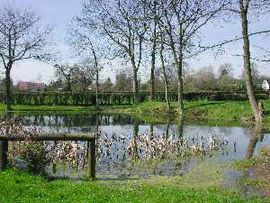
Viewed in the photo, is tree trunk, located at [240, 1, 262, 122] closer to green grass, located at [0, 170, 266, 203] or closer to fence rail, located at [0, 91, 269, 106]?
green grass, located at [0, 170, 266, 203]

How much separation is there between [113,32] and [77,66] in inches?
1387

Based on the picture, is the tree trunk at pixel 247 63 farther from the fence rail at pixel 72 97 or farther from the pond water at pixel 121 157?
the fence rail at pixel 72 97

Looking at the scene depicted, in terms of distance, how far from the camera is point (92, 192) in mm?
11203

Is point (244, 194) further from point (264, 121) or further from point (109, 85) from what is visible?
point (109, 85)

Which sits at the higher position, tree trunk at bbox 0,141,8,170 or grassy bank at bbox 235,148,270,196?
tree trunk at bbox 0,141,8,170

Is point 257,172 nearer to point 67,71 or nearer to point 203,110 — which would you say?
point 203,110

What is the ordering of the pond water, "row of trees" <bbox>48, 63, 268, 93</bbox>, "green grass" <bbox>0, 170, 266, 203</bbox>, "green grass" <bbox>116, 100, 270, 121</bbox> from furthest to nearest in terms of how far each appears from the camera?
1. "row of trees" <bbox>48, 63, 268, 93</bbox>
2. "green grass" <bbox>116, 100, 270, 121</bbox>
3. the pond water
4. "green grass" <bbox>0, 170, 266, 203</bbox>

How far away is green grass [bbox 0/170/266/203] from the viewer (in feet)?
34.8

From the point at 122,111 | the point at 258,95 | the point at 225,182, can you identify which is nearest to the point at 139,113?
the point at 122,111

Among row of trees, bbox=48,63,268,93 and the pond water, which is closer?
the pond water

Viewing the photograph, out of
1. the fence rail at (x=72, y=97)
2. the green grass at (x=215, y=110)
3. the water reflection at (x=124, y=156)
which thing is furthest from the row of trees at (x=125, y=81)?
the water reflection at (x=124, y=156)

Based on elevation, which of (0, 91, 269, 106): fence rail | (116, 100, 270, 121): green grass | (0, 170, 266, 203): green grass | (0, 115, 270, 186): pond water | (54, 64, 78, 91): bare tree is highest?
(54, 64, 78, 91): bare tree

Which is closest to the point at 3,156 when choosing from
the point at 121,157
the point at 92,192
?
the point at 92,192

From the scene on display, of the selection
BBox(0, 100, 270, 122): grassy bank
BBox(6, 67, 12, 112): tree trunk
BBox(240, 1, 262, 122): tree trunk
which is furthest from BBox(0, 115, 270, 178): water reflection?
BBox(6, 67, 12, 112): tree trunk
